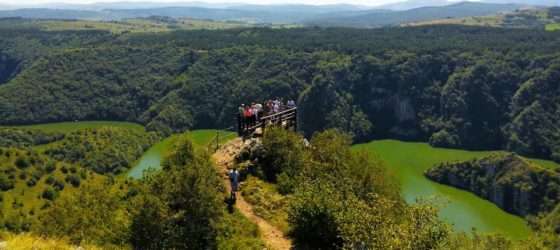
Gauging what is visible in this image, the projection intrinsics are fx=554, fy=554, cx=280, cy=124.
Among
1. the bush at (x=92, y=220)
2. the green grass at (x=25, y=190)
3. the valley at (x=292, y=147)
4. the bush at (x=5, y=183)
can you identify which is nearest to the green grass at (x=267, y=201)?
the valley at (x=292, y=147)

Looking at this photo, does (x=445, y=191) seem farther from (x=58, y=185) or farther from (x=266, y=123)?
(x=266, y=123)

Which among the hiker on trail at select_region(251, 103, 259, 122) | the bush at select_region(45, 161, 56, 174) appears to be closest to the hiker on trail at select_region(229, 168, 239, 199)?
the hiker on trail at select_region(251, 103, 259, 122)

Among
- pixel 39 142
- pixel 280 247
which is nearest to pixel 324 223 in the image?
pixel 280 247

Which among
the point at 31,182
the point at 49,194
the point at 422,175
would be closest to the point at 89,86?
the point at 422,175

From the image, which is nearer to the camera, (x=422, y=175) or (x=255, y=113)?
(x=255, y=113)

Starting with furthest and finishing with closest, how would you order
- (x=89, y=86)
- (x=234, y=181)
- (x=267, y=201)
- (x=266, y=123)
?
(x=89, y=86)
(x=266, y=123)
(x=267, y=201)
(x=234, y=181)

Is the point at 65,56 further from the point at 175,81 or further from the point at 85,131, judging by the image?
the point at 85,131
